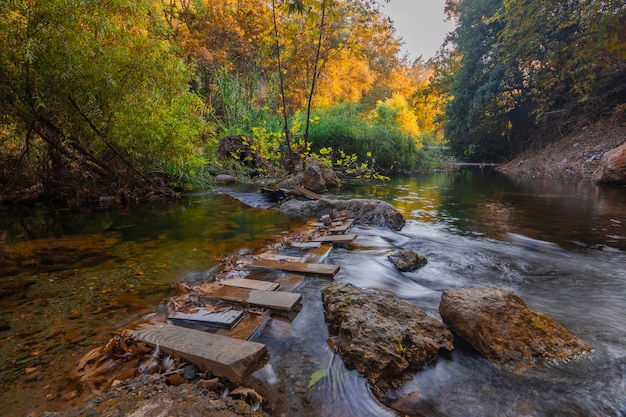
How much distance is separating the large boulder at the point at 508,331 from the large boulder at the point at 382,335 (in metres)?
0.16

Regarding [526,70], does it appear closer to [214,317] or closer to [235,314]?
[235,314]

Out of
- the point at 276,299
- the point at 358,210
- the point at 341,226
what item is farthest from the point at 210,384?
the point at 358,210

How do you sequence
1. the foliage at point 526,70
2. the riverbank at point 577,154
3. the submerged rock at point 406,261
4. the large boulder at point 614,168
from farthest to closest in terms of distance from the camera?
the riverbank at point 577,154 → the foliage at point 526,70 → the large boulder at point 614,168 → the submerged rock at point 406,261

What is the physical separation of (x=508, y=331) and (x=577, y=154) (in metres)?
16.7

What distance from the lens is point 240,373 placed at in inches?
59.4

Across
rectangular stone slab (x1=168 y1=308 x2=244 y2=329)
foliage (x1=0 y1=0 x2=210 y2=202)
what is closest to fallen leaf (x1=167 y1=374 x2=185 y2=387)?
rectangular stone slab (x1=168 y1=308 x2=244 y2=329)

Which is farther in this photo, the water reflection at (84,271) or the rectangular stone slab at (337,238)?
the rectangular stone slab at (337,238)

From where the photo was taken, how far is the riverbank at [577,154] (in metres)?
12.9

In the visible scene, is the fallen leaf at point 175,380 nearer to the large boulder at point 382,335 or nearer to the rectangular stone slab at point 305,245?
the large boulder at point 382,335

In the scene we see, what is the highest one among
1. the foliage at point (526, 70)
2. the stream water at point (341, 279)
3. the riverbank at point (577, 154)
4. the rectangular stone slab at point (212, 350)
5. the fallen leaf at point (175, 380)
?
the foliage at point (526, 70)

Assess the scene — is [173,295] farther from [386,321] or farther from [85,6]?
[85,6]

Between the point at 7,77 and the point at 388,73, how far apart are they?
38.8 m

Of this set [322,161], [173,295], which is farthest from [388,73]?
[173,295]

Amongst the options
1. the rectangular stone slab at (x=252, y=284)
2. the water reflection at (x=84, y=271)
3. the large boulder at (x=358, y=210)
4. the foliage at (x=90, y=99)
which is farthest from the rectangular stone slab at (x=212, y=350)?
the foliage at (x=90, y=99)
